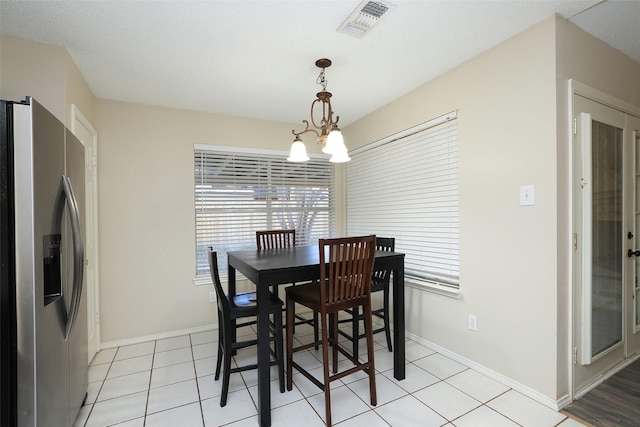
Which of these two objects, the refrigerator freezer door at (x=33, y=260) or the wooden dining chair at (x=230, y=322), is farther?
the wooden dining chair at (x=230, y=322)

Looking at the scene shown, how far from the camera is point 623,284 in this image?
90.9 inches

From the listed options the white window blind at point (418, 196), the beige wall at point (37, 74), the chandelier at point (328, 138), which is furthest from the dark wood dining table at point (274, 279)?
the beige wall at point (37, 74)

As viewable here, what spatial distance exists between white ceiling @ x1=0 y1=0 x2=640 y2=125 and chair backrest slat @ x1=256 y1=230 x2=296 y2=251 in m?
1.41

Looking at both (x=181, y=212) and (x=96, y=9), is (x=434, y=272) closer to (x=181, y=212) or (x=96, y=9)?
(x=181, y=212)

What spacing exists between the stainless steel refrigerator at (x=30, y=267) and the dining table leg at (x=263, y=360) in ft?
3.09

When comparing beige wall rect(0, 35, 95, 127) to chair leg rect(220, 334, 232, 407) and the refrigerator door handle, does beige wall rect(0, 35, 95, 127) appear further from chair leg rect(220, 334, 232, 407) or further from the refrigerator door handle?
chair leg rect(220, 334, 232, 407)

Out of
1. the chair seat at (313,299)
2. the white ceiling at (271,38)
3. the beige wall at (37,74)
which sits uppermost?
the white ceiling at (271,38)

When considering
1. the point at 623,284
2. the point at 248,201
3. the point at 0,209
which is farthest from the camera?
the point at 248,201

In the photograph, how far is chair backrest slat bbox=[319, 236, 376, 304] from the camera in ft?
5.98

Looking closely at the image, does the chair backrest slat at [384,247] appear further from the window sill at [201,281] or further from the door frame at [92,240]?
the door frame at [92,240]

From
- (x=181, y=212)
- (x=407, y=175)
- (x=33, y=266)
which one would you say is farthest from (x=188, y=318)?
(x=407, y=175)

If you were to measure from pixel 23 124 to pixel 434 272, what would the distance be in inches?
111

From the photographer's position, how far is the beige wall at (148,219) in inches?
116

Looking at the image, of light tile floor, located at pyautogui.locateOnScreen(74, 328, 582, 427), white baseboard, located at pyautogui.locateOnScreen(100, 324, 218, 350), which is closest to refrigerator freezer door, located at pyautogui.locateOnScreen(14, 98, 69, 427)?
light tile floor, located at pyautogui.locateOnScreen(74, 328, 582, 427)
